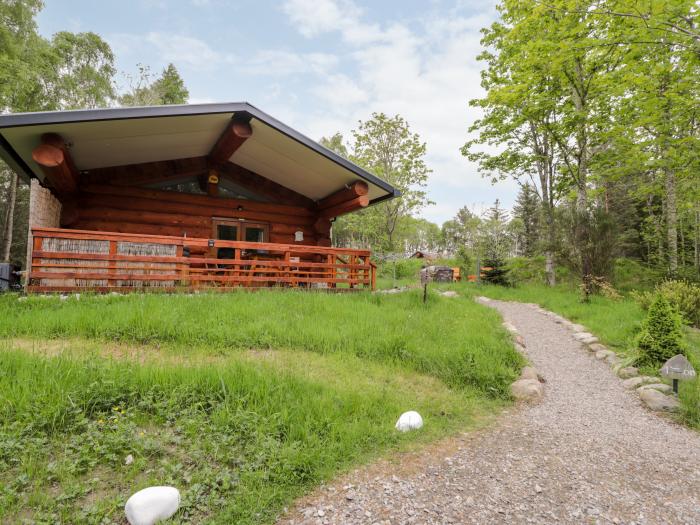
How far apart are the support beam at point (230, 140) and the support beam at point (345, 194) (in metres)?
2.97

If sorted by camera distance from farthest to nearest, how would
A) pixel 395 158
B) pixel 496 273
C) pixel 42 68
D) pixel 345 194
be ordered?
pixel 395 158
pixel 42 68
pixel 496 273
pixel 345 194

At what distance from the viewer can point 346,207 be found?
32.7 feet

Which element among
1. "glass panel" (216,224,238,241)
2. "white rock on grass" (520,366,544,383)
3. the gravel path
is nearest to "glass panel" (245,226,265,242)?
"glass panel" (216,224,238,241)

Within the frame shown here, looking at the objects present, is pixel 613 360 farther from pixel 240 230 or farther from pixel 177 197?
pixel 177 197

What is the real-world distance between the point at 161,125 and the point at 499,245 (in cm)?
1214

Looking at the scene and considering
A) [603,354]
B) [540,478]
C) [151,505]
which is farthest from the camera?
[603,354]

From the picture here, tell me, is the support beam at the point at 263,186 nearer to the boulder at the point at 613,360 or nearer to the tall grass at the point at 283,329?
the tall grass at the point at 283,329

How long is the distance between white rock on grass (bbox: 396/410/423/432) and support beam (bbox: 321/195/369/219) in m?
6.97

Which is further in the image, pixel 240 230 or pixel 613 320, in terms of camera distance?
pixel 240 230

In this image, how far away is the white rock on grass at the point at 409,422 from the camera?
113 inches

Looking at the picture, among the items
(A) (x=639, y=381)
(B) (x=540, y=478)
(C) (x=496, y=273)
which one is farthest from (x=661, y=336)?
(C) (x=496, y=273)

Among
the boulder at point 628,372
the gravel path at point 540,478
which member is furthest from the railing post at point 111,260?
the boulder at point 628,372

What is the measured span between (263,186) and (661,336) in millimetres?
9634

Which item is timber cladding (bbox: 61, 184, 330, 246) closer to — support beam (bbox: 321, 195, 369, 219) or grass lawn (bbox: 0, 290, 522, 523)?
support beam (bbox: 321, 195, 369, 219)
